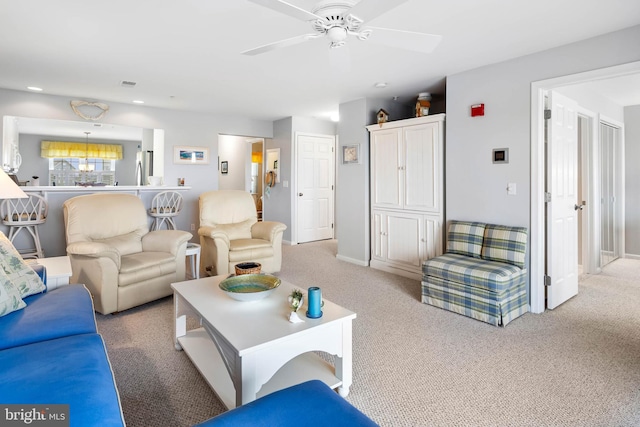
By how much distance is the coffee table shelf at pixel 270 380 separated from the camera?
184 centimetres

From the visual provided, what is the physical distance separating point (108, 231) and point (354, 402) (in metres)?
2.97

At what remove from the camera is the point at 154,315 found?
305 cm

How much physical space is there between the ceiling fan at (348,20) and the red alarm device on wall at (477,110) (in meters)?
1.54

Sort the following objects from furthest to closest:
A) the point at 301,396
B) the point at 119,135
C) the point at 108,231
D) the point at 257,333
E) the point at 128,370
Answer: the point at 119,135 → the point at 108,231 → the point at 128,370 → the point at 257,333 → the point at 301,396

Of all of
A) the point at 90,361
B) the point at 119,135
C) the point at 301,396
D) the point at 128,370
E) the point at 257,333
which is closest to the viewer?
the point at 301,396

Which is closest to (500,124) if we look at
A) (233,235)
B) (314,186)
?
(233,235)

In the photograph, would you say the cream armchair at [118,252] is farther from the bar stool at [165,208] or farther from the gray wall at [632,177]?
the gray wall at [632,177]

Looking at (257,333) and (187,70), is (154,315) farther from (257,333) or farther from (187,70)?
(187,70)

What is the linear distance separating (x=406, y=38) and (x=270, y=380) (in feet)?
6.94

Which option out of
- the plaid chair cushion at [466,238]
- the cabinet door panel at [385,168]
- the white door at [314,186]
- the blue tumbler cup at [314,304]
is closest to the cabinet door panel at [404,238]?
Result: the cabinet door panel at [385,168]

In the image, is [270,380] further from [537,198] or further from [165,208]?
[165,208]

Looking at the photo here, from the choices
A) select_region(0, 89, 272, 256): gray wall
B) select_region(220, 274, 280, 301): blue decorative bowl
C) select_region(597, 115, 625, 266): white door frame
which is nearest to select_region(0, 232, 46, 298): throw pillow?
select_region(220, 274, 280, 301): blue decorative bowl

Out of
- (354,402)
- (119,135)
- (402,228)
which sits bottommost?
(354,402)

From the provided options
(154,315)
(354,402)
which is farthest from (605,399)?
(154,315)
